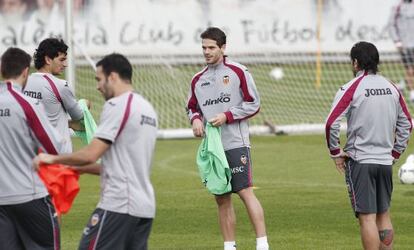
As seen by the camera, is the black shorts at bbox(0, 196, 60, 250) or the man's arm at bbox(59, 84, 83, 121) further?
the man's arm at bbox(59, 84, 83, 121)

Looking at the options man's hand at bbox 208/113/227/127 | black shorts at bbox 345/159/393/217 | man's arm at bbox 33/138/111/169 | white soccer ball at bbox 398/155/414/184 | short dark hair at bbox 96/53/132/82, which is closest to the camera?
man's arm at bbox 33/138/111/169

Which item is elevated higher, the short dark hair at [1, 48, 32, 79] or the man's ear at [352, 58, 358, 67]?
the short dark hair at [1, 48, 32, 79]

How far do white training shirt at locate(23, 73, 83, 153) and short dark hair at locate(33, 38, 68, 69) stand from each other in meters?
0.16

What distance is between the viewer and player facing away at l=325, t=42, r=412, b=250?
35.7 ft

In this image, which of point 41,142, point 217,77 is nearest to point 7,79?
point 41,142

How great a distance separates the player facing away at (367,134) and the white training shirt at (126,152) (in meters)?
2.70

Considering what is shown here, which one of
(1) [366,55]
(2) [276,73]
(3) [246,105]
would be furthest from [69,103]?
(2) [276,73]

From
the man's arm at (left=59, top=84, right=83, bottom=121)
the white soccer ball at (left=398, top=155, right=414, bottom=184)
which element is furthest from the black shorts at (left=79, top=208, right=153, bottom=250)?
the white soccer ball at (left=398, top=155, right=414, bottom=184)

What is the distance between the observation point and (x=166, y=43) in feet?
94.9

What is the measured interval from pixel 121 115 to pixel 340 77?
64.6 feet

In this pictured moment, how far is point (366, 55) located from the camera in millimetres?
10867

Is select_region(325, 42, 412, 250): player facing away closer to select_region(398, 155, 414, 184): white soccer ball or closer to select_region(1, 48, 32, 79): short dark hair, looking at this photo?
select_region(1, 48, 32, 79): short dark hair

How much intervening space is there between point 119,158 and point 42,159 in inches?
21.7

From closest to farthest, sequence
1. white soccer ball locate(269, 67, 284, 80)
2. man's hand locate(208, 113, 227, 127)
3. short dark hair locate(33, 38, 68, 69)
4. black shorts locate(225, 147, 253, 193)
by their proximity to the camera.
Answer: short dark hair locate(33, 38, 68, 69)
man's hand locate(208, 113, 227, 127)
black shorts locate(225, 147, 253, 193)
white soccer ball locate(269, 67, 284, 80)
